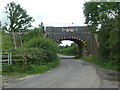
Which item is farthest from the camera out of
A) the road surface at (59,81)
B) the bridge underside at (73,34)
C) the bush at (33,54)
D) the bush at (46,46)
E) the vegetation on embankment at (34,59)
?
the bridge underside at (73,34)

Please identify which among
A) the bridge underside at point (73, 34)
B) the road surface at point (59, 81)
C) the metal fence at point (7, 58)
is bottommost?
the road surface at point (59, 81)

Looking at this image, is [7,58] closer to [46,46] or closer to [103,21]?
[46,46]

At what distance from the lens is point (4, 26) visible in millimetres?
42062

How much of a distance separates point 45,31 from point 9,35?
6.69 m

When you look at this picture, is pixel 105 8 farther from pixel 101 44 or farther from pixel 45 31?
pixel 45 31

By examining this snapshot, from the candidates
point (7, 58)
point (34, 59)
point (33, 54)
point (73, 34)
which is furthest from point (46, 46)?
point (73, 34)

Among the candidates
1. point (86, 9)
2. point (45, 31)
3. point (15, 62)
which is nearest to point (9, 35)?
point (45, 31)

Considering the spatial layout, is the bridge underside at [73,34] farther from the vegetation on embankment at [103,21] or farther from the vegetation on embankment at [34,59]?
the vegetation on embankment at [34,59]

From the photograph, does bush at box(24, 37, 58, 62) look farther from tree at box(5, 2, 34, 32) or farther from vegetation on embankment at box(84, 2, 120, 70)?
tree at box(5, 2, 34, 32)

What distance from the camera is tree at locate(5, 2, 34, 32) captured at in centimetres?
4291

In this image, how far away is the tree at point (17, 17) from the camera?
4291 centimetres

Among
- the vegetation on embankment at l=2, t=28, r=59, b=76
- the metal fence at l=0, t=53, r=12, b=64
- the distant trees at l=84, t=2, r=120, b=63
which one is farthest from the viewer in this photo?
the distant trees at l=84, t=2, r=120, b=63

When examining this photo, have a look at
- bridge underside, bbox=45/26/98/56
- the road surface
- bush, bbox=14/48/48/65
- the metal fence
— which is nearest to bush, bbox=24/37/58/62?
bush, bbox=14/48/48/65

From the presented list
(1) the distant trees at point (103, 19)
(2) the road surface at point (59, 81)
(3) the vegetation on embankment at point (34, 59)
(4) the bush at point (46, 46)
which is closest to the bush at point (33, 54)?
(3) the vegetation on embankment at point (34, 59)
